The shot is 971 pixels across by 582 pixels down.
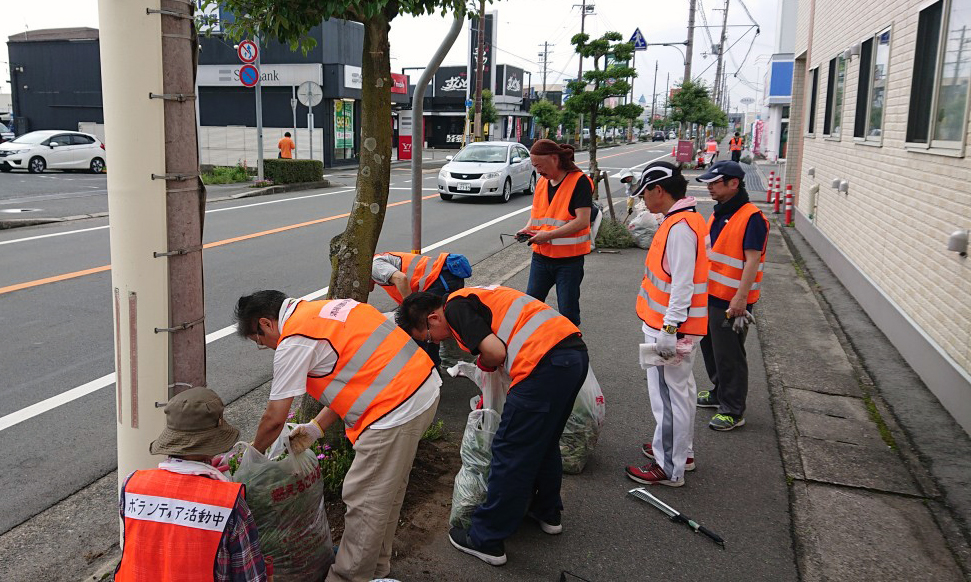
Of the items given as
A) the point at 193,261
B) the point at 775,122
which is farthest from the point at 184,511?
the point at 775,122

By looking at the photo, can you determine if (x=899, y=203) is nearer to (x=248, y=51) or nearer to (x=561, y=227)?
(x=561, y=227)

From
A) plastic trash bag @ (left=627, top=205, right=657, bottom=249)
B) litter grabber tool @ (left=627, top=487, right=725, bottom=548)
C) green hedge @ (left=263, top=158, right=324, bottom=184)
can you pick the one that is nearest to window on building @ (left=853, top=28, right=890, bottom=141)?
plastic trash bag @ (left=627, top=205, right=657, bottom=249)

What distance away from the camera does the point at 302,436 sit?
10.9 feet

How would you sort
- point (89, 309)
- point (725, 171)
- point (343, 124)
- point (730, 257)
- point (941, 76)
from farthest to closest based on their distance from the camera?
point (343, 124) < point (89, 309) < point (941, 76) < point (730, 257) < point (725, 171)

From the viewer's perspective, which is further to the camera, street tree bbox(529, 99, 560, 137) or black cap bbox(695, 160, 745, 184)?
street tree bbox(529, 99, 560, 137)

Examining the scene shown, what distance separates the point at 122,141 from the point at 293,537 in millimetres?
1739

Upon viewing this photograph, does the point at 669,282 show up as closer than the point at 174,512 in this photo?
No

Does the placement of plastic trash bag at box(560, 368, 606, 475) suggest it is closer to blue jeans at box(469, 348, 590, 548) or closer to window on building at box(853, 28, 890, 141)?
blue jeans at box(469, 348, 590, 548)

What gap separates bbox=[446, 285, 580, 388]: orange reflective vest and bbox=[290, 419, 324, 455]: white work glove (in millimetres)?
759

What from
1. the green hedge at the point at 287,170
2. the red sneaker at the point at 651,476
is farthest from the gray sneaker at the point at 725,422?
the green hedge at the point at 287,170

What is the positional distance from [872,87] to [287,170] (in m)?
17.2

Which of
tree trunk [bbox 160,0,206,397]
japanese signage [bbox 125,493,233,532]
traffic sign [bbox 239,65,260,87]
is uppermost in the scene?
traffic sign [bbox 239,65,260,87]

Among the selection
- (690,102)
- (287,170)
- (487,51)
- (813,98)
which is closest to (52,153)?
(287,170)

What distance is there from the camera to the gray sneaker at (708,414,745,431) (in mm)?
5293
